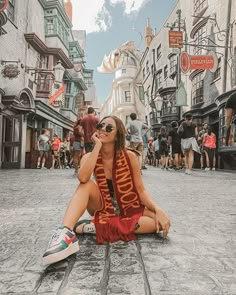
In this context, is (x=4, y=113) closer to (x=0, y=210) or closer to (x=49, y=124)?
(x=49, y=124)

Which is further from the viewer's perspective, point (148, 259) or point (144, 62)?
point (144, 62)

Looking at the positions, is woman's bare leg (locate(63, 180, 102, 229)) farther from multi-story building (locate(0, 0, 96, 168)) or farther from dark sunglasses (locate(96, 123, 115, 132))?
multi-story building (locate(0, 0, 96, 168))

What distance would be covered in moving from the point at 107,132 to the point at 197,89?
19.5 meters

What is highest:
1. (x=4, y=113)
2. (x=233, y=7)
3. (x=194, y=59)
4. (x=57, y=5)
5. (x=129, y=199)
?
(x=57, y=5)

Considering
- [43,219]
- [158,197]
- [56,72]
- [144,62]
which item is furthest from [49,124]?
[144,62]

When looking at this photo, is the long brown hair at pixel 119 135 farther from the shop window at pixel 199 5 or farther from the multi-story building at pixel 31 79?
the shop window at pixel 199 5

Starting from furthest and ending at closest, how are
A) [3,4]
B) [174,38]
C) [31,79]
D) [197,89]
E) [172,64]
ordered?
[172,64], [197,89], [174,38], [31,79], [3,4]

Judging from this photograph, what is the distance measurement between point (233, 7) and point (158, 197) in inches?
556

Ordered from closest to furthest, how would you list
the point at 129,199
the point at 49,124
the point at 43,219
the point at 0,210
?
the point at 129,199
the point at 43,219
the point at 0,210
the point at 49,124

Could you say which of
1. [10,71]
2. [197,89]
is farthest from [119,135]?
[197,89]

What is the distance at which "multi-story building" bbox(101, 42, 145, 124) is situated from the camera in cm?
5233

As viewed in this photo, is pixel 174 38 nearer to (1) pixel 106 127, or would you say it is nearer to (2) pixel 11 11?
(2) pixel 11 11

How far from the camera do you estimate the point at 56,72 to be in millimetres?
19812

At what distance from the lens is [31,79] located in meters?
18.5
